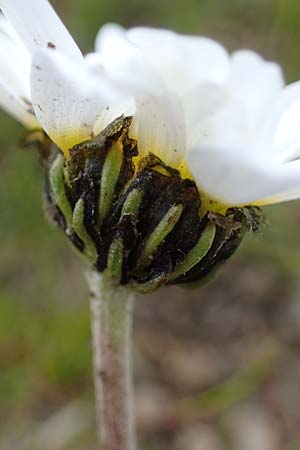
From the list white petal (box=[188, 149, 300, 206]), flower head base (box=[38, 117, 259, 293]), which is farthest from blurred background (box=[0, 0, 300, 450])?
white petal (box=[188, 149, 300, 206])

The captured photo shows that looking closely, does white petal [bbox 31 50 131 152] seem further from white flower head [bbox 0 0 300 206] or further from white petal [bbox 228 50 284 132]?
white petal [bbox 228 50 284 132]

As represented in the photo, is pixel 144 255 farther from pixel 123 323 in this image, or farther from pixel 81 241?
pixel 123 323

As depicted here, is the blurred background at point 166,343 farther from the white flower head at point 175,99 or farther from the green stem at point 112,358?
the white flower head at point 175,99

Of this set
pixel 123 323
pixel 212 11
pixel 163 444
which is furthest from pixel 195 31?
pixel 123 323

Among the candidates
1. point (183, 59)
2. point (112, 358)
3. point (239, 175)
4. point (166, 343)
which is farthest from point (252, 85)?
point (166, 343)

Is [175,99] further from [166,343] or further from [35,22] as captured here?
[166,343]
